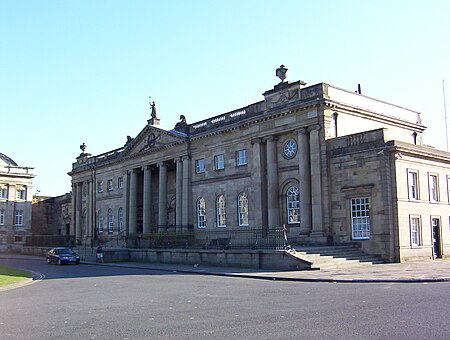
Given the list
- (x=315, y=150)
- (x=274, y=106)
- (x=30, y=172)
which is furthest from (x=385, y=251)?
(x=30, y=172)

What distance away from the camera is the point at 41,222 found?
3019 inches

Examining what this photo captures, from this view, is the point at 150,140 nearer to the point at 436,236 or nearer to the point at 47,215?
the point at 436,236

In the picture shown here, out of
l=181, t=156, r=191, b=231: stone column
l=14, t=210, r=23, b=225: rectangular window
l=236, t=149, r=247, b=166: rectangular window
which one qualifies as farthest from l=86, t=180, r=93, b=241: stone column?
l=236, t=149, r=247, b=166: rectangular window

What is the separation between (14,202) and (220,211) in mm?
42130

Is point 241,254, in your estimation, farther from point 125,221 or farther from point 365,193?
point 125,221

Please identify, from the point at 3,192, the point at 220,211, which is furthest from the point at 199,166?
the point at 3,192

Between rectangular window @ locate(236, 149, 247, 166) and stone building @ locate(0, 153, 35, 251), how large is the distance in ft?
139

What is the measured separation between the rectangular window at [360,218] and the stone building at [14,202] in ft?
173

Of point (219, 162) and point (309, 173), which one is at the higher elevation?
point (219, 162)

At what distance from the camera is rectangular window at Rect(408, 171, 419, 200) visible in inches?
1238

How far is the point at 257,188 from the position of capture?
38.0m

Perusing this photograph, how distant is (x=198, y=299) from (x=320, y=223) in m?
18.5

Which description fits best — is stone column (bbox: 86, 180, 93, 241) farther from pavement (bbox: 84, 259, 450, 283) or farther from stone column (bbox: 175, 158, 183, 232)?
pavement (bbox: 84, 259, 450, 283)

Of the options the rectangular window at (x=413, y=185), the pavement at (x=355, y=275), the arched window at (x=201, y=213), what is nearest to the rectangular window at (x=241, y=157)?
the arched window at (x=201, y=213)
